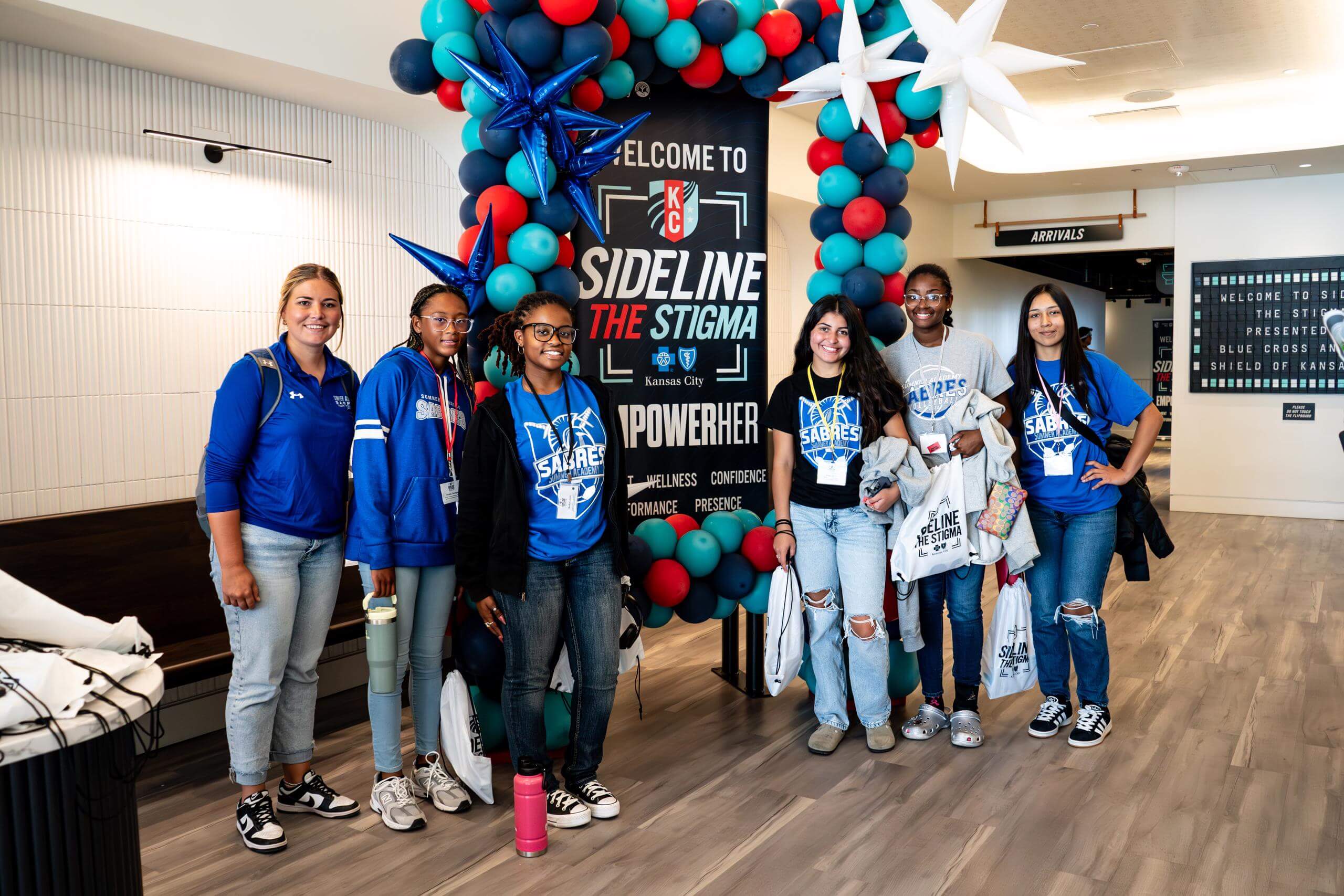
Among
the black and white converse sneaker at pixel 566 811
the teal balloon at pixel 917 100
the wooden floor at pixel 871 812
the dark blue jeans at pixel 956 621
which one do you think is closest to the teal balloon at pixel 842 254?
the teal balloon at pixel 917 100

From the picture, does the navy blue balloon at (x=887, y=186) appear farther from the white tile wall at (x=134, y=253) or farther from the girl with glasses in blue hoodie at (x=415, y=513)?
the white tile wall at (x=134, y=253)

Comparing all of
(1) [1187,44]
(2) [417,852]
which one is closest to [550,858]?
(2) [417,852]

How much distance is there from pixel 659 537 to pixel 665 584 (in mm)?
165

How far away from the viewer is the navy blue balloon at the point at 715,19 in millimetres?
3441

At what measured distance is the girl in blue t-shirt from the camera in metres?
3.37

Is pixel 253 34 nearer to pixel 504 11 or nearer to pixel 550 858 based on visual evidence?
pixel 504 11

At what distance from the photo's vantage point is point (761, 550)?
11.9 ft

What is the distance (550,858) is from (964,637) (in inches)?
65.4

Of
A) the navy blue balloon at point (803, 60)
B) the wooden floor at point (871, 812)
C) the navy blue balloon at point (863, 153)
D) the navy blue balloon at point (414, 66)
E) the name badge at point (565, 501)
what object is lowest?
the wooden floor at point (871, 812)

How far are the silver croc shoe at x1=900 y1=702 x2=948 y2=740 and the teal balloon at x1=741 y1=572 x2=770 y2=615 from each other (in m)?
0.66

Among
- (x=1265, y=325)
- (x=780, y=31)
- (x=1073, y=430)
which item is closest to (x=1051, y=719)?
(x=1073, y=430)

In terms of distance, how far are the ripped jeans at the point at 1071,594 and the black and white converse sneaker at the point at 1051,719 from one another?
0.05m

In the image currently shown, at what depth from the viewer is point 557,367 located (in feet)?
9.42

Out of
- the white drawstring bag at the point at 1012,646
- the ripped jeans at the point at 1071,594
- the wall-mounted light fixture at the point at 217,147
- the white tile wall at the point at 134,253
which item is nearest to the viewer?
the ripped jeans at the point at 1071,594
